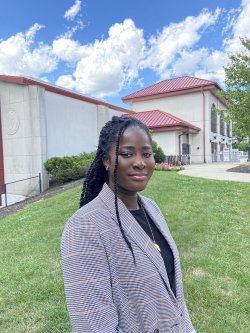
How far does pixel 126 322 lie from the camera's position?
1.27m

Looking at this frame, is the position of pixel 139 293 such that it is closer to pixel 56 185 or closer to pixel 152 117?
pixel 56 185

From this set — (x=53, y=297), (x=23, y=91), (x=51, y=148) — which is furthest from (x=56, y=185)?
(x=53, y=297)

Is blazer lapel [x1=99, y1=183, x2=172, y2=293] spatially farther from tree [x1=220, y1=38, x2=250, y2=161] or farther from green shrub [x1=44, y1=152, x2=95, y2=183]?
tree [x1=220, y1=38, x2=250, y2=161]

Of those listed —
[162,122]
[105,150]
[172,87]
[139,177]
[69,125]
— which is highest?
[172,87]

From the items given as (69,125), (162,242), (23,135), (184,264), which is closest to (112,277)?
A: (162,242)

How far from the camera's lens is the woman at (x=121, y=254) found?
120 cm

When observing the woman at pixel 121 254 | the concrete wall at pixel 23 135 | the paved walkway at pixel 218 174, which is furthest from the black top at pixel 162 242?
the concrete wall at pixel 23 135

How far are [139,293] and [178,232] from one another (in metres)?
4.26

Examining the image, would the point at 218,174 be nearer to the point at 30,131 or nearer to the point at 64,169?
the point at 64,169

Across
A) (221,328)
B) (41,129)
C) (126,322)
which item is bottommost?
(221,328)

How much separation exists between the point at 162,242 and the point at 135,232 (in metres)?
0.25

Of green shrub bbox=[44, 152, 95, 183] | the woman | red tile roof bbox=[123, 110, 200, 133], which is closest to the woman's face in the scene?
the woman

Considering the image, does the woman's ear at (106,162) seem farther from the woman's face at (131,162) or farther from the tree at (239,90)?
the tree at (239,90)

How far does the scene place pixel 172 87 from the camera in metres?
28.5
